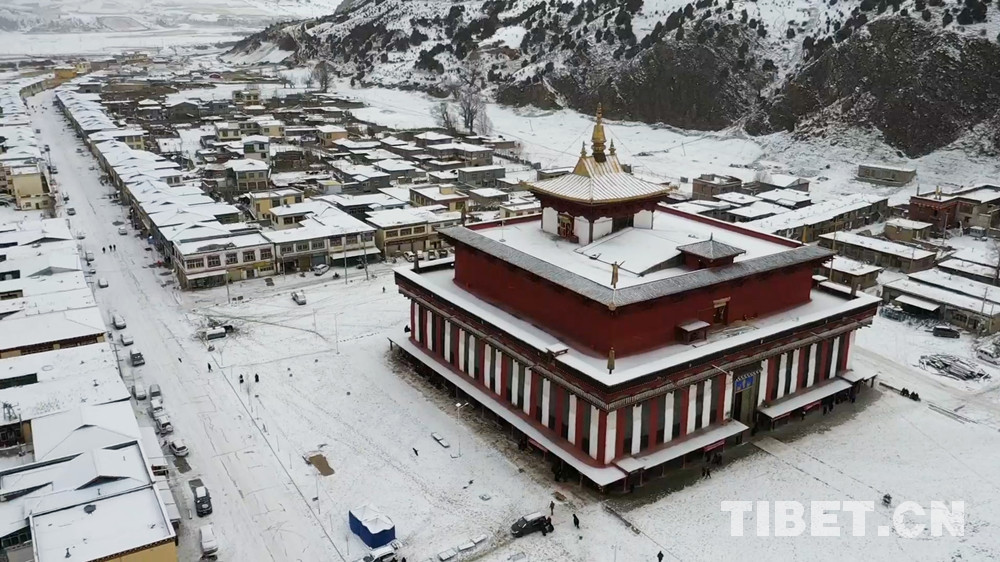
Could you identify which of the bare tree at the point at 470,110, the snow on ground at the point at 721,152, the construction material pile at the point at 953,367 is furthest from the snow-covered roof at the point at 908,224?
the bare tree at the point at 470,110

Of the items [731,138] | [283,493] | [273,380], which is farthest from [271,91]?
[283,493]

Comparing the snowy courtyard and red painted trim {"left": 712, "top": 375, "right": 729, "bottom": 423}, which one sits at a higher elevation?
red painted trim {"left": 712, "top": 375, "right": 729, "bottom": 423}

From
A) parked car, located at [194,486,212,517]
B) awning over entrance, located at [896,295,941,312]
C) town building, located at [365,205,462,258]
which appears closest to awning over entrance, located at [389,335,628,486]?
parked car, located at [194,486,212,517]

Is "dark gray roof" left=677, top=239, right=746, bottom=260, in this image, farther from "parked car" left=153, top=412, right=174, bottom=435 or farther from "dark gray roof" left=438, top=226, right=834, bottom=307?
"parked car" left=153, top=412, right=174, bottom=435

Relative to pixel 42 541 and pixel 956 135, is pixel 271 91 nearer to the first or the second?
pixel 956 135

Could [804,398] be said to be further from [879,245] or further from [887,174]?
[887,174]

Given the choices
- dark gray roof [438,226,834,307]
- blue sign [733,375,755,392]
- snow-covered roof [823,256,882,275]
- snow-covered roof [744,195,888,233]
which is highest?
dark gray roof [438,226,834,307]
